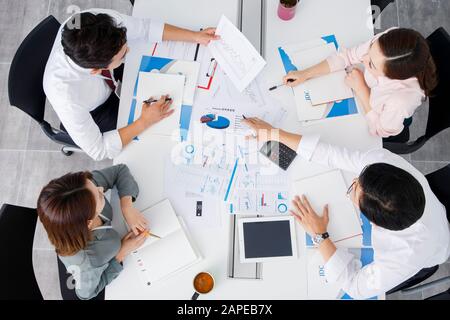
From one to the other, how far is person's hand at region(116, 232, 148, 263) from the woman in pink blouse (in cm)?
92

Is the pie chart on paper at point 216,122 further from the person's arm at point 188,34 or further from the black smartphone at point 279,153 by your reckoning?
the person's arm at point 188,34

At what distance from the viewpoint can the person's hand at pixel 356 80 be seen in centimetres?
161

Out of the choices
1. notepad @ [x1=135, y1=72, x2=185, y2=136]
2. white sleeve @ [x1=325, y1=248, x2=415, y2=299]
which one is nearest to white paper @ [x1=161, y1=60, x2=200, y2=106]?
notepad @ [x1=135, y1=72, x2=185, y2=136]

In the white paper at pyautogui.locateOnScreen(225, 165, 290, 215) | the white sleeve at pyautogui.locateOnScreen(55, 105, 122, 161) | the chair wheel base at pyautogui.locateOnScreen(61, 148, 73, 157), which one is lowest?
the white paper at pyautogui.locateOnScreen(225, 165, 290, 215)

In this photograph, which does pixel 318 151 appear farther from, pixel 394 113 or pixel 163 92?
pixel 163 92

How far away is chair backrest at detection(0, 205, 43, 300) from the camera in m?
1.40

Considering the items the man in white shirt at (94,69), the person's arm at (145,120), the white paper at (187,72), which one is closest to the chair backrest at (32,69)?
the man in white shirt at (94,69)

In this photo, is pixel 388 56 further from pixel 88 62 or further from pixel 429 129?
pixel 88 62

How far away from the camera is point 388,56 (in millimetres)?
1447

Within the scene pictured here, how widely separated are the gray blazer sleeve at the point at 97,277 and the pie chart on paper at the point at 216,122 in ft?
2.24

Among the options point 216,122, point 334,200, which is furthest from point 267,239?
point 216,122

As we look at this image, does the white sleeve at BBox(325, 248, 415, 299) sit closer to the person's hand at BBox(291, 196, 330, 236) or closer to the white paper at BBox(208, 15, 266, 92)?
the person's hand at BBox(291, 196, 330, 236)

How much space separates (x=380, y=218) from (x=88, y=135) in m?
1.19
